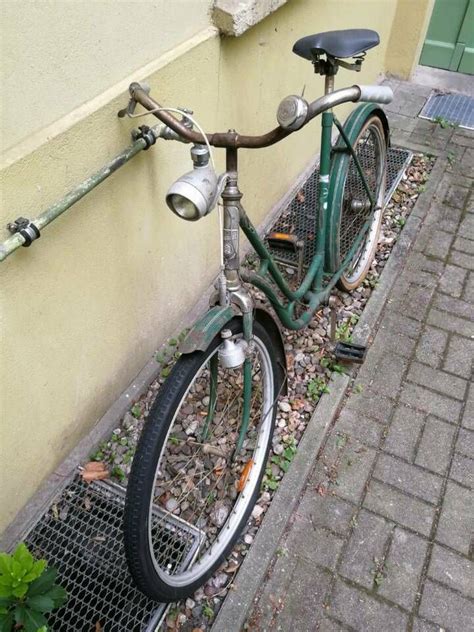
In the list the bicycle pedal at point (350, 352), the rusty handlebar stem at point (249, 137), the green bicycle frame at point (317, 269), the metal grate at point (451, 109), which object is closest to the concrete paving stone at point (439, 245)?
the green bicycle frame at point (317, 269)

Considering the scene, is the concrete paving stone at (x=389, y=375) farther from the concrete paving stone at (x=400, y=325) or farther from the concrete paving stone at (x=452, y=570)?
the concrete paving stone at (x=452, y=570)

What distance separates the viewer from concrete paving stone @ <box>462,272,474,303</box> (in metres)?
3.30

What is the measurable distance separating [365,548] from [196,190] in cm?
164

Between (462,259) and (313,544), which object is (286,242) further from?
(313,544)

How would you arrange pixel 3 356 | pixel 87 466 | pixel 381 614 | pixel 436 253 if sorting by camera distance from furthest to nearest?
pixel 436 253
pixel 87 466
pixel 381 614
pixel 3 356

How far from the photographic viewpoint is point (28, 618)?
5.53ft

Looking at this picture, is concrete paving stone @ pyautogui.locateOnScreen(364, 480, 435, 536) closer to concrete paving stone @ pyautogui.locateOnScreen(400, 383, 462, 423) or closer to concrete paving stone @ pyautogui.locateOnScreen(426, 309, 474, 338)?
concrete paving stone @ pyautogui.locateOnScreen(400, 383, 462, 423)

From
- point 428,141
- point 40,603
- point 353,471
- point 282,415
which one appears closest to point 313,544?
point 353,471

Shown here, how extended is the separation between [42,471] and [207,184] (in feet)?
4.62

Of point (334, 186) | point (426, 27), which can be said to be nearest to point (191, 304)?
point (334, 186)

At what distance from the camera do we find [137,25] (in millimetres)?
1939

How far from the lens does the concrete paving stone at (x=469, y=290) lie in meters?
3.30

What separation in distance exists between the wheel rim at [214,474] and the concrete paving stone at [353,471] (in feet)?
1.26

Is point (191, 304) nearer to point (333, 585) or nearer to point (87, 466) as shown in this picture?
point (87, 466)
